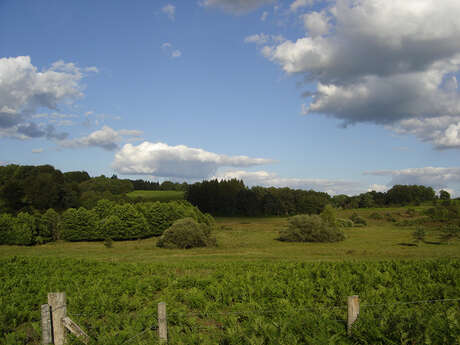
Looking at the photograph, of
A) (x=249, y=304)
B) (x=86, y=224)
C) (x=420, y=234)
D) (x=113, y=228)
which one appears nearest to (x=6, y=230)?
(x=86, y=224)

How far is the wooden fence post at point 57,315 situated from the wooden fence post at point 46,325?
0.26 feet

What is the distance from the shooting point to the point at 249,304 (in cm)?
1240

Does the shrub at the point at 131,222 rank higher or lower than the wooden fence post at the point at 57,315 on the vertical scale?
lower

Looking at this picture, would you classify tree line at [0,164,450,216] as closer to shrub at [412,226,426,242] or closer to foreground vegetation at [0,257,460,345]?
foreground vegetation at [0,257,460,345]

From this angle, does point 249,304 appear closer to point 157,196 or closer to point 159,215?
point 159,215

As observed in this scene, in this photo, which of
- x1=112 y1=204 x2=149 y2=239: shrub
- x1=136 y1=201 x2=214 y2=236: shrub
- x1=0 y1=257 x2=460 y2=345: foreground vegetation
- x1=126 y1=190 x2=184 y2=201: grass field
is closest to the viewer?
x1=0 y1=257 x2=460 y2=345: foreground vegetation

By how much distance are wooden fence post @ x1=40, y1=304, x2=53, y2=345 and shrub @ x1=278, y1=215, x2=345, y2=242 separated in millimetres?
45269

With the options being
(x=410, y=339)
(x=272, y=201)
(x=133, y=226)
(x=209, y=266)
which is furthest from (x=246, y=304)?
(x=272, y=201)

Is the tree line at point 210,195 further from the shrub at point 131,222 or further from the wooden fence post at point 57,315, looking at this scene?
the wooden fence post at point 57,315

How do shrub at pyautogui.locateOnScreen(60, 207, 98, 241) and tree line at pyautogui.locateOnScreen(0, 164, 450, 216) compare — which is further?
tree line at pyautogui.locateOnScreen(0, 164, 450, 216)

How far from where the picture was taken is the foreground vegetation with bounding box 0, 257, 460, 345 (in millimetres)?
8023

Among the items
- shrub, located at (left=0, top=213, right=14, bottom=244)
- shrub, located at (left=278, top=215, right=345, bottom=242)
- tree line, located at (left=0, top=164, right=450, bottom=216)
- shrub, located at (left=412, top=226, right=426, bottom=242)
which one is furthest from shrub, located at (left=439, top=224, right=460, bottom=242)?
shrub, located at (left=0, top=213, right=14, bottom=244)

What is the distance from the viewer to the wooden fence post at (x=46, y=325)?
7.14 meters

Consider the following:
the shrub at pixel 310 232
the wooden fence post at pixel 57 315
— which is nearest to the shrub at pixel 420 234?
the shrub at pixel 310 232
